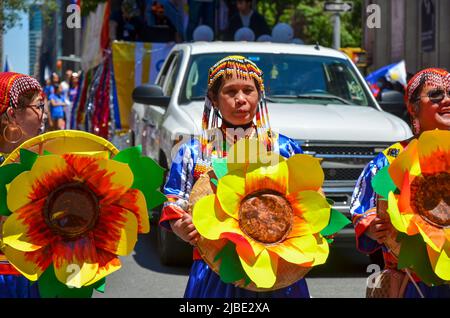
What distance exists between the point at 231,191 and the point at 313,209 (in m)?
0.30

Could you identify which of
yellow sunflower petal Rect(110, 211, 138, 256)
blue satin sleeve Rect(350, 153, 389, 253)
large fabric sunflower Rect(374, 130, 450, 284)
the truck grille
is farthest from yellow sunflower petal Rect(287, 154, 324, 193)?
the truck grille

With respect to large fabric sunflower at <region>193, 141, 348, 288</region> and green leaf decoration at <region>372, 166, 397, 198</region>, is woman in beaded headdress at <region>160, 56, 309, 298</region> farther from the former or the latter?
green leaf decoration at <region>372, 166, 397, 198</region>

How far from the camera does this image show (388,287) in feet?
12.2

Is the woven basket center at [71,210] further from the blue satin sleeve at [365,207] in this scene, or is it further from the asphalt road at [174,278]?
the asphalt road at [174,278]

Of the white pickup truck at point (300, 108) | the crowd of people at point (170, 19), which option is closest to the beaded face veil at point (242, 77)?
the white pickup truck at point (300, 108)

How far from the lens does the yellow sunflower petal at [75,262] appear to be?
3.32 meters

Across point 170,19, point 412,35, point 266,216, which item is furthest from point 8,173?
point 412,35

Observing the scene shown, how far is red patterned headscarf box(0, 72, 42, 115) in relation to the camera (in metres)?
3.83

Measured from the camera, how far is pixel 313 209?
3.42 meters

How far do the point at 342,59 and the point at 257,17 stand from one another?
3.37m

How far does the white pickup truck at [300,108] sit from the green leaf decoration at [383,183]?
13.4ft

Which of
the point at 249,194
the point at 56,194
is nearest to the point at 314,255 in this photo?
the point at 249,194

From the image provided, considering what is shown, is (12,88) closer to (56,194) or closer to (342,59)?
(56,194)

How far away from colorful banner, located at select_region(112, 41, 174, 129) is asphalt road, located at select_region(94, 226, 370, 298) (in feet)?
11.9
